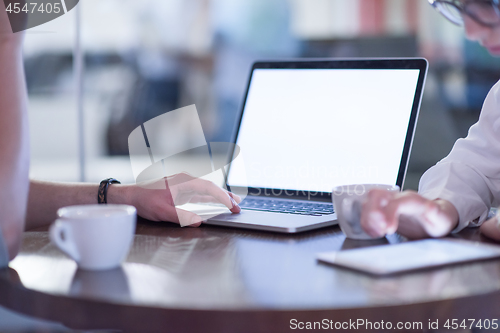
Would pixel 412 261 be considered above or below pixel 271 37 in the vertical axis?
below

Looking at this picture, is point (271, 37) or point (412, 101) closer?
point (412, 101)

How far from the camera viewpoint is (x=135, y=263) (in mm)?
543

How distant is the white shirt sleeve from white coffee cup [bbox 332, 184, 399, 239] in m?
0.13

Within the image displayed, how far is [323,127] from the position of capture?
1025 millimetres

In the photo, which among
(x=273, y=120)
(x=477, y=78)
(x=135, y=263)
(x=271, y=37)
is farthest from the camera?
(x=271, y=37)

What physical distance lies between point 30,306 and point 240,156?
2.29 ft

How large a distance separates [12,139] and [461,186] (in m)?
0.65

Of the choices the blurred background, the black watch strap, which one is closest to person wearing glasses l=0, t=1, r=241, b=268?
the black watch strap

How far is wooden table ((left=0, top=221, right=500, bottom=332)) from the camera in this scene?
1.32 ft

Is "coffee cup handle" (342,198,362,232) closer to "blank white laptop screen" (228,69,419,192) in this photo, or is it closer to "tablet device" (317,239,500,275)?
"tablet device" (317,239,500,275)

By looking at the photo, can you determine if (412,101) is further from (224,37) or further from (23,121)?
(224,37)

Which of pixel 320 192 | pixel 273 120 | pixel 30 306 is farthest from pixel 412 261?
pixel 273 120

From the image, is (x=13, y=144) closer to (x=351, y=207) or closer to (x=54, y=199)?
(x=54, y=199)

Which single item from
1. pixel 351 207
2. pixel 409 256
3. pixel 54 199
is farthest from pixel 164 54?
pixel 409 256
